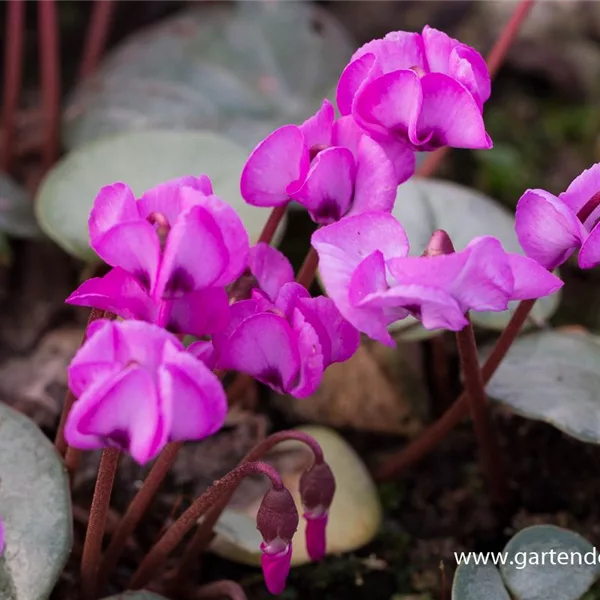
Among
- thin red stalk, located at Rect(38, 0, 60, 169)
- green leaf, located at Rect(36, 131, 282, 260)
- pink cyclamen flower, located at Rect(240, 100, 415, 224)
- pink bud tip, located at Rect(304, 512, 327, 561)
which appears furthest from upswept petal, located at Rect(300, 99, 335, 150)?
thin red stalk, located at Rect(38, 0, 60, 169)

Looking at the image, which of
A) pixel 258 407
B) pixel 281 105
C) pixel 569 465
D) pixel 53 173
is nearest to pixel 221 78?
pixel 281 105

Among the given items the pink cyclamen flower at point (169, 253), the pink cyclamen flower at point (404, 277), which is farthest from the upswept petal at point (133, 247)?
the pink cyclamen flower at point (404, 277)

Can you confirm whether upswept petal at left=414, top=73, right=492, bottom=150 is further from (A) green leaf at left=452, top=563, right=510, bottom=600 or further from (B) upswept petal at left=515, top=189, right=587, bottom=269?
(A) green leaf at left=452, top=563, right=510, bottom=600

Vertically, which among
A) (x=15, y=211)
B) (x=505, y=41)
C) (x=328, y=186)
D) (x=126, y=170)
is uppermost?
(x=328, y=186)

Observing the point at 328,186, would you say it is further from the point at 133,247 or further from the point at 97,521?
the point at 97,521

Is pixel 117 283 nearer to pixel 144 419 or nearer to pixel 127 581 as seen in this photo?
pixel 144 419

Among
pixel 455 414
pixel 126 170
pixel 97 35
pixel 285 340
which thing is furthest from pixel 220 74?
pixel 285 340
